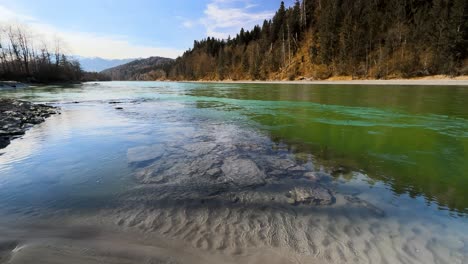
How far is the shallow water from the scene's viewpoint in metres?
3.38

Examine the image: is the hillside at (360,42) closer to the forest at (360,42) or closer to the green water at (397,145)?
the forest at (360,42)

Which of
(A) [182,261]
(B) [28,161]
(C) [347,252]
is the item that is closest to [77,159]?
(B) [28,161]

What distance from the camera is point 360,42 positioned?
5919 cm

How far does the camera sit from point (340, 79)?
191 feet

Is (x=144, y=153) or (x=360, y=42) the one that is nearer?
(x=144, y=153)

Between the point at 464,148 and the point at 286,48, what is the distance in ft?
273

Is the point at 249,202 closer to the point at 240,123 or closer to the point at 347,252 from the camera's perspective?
the point at 347,252

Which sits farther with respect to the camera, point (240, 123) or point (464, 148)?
point (240, 123)

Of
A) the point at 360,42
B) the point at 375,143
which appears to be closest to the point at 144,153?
the point at 375,143

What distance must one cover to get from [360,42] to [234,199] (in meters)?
66.4

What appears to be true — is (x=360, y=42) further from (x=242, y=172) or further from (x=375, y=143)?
(x=242, y=172)

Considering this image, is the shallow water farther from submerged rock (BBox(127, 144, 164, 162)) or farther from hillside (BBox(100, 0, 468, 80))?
hillside (BBox(100, 0, 468, 80))

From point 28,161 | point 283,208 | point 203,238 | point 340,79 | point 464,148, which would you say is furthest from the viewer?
point 340,79

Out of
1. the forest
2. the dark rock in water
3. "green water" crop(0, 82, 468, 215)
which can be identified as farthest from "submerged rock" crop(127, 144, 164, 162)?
the forest
